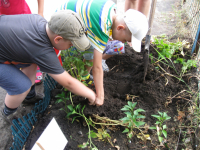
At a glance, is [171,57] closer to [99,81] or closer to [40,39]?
[99,81]

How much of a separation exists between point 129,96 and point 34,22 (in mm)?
1314

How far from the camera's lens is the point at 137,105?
1.83m

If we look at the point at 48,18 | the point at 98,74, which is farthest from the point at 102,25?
the point at 48,18

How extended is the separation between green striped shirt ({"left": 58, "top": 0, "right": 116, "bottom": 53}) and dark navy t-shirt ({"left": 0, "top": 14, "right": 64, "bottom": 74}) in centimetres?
45

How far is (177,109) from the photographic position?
1792 millimetres

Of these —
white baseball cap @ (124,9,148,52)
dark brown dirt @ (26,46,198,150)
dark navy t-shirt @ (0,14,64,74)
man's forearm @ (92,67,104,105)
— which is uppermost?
white baseball cap @ (124,9,148,52)

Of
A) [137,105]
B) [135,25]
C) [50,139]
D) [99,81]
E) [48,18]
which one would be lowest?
[137,105]

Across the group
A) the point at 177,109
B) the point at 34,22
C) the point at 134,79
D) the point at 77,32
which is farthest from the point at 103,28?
the point at 177,109

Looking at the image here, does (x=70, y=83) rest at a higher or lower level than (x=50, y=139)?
higher

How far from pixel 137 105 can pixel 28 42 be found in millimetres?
1333

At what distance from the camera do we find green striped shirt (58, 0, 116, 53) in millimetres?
1497

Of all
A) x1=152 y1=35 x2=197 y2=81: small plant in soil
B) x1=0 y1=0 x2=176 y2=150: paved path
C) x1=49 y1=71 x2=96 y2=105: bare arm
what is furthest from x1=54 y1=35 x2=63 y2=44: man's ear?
x1=152 y1=35 x2=197 y2=81: small plant in soil

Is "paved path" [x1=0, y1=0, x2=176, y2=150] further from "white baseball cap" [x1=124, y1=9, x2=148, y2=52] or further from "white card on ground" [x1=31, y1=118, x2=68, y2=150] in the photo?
"white baseball cap" [x1=124, y1=9, x2=148, y2=52]

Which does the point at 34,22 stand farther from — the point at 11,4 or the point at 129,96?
the point at 129,96
